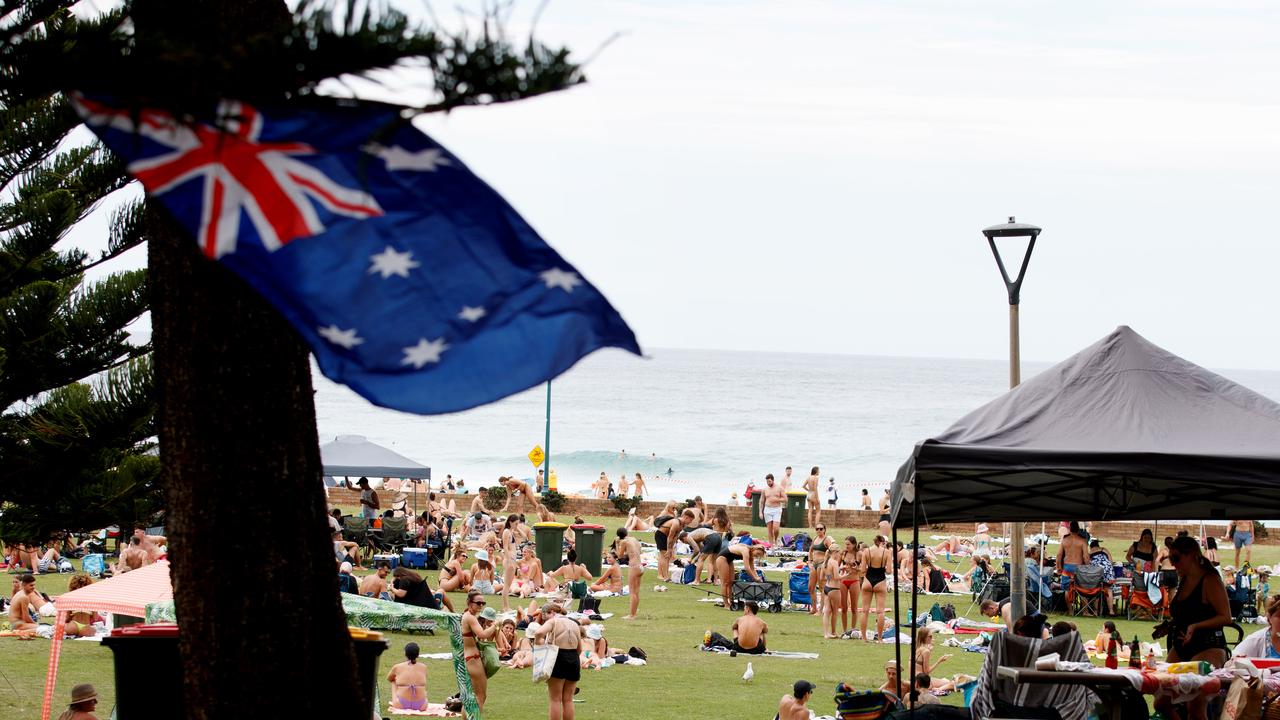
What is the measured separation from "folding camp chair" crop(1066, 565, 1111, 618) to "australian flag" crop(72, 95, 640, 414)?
54.4 feet

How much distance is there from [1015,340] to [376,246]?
7.94m

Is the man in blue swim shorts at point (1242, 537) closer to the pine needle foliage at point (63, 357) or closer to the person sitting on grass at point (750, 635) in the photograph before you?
the person sitting on grass at point (750, 635)

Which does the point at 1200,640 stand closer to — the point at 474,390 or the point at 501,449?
the point at 474,390

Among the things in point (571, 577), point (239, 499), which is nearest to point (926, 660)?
point (571, 577)

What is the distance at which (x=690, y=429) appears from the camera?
104188mm

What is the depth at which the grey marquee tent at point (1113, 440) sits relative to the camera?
24.0 ft

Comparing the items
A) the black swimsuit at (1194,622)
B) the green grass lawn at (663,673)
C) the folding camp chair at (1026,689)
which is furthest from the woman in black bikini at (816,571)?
the folding camp chair at (1026,689)

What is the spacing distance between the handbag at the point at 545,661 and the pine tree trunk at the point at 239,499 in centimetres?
722

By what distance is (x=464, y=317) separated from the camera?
4066mm

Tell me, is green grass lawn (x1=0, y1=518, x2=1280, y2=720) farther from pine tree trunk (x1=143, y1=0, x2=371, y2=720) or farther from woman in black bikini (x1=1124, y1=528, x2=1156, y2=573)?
pine tree trunk (x1=143, y1=0, x2=371, y2=720)

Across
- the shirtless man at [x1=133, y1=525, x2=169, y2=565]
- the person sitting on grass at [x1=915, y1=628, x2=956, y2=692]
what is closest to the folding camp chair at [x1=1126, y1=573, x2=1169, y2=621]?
the person sitting on grass at [x1=915, y1=628, x2=956, y2=692]

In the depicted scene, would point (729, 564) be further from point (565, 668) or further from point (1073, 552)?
point (565, 668)

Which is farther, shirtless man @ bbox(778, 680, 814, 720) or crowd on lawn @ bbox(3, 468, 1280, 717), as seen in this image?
shirtless man @ bbox(778, 680, 814, 720)

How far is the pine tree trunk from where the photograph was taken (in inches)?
161
